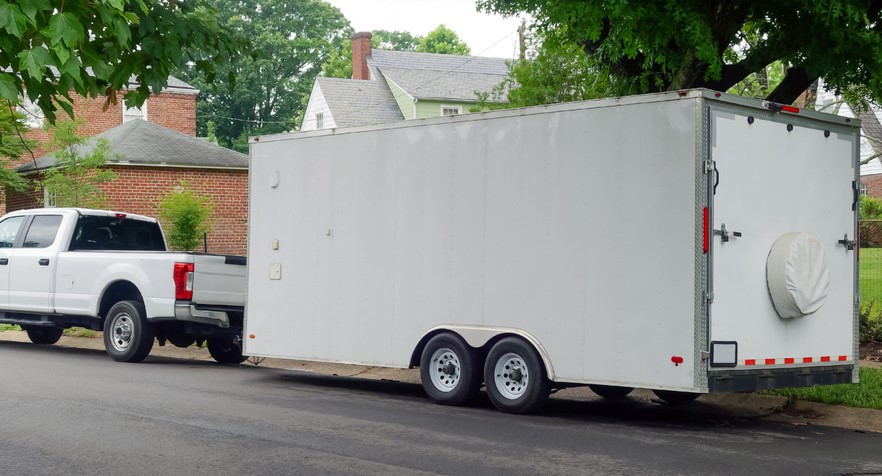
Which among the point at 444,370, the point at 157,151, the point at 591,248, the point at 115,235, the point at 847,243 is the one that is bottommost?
the point at 444,370

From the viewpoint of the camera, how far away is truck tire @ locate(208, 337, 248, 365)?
16.9m

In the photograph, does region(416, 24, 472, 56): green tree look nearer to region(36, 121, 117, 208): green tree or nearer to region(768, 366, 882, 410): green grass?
region(36, 121, 117, 208): green tree

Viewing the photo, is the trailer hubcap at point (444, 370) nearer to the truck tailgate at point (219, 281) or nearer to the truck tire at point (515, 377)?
the truck tire at point (515, 377)

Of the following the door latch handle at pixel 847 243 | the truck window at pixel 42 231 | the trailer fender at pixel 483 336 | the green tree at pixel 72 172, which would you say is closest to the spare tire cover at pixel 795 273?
the door latch handle at pixel 847 243

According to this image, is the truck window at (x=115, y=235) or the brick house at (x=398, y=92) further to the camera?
the brick house at (x=398, y=92)

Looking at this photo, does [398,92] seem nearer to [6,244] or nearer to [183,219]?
[183,219]

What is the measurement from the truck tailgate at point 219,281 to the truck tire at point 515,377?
5333 millimetres

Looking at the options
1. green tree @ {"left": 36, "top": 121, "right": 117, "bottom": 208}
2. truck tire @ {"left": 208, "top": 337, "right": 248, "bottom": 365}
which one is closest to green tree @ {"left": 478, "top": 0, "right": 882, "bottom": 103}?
truck tire @ {"left": 208, "top": 337, "right": 248, "bottom": 365}

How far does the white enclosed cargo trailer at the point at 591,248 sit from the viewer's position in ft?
32.9

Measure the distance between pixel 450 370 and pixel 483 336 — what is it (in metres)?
0.67

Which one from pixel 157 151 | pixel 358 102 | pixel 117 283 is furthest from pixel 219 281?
pixel 358 102

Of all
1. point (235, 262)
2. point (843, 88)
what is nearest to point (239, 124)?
point (235, 262)

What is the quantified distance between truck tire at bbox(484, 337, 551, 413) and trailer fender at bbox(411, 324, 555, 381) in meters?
0.08

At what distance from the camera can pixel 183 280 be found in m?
15.2
